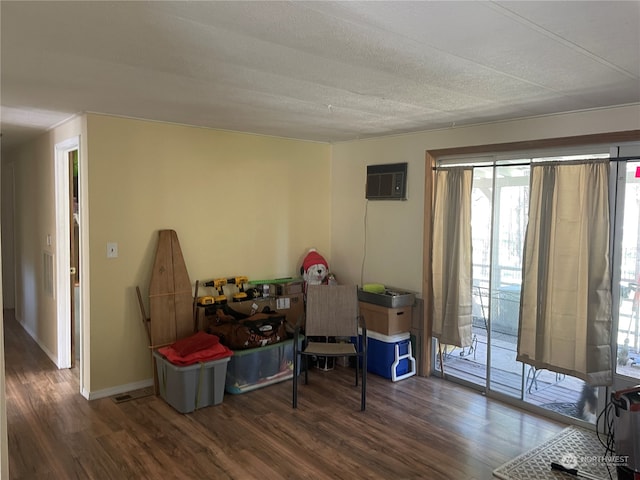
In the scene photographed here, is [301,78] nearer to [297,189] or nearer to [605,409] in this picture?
[297,189]

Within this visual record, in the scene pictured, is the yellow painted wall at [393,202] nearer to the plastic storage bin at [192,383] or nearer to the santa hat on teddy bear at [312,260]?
the santa hat on teddy bear at [312,260]

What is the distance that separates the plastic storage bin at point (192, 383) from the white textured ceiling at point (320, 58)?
1.96m

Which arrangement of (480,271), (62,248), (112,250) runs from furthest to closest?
(62,248)
(480,271)
(112,250)

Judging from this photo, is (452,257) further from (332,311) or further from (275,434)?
(275,434)

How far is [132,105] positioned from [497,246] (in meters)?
3.08

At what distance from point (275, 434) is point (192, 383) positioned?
78 centimetres

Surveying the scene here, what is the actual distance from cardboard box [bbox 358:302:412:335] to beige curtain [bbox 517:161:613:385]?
104 cm

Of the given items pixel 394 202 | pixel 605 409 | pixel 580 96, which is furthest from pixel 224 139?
pixel 605 409

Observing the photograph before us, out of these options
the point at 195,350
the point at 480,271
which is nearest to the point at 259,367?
the point at 195,350

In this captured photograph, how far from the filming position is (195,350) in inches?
146

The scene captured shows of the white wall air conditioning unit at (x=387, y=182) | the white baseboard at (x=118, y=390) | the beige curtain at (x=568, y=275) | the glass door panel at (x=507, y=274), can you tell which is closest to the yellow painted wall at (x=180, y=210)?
the white baseboard at (x=118, y=390)

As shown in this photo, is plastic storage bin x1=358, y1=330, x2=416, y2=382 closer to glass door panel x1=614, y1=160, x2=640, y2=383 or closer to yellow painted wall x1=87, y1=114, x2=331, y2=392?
yellow painted wall x1=87, y1=114, x2=331, y2=392

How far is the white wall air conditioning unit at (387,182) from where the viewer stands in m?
4.59

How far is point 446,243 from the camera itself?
14.1 feet
